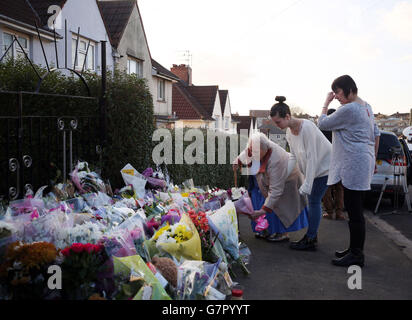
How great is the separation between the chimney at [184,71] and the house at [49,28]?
2291cm

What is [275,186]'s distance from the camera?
5.25 m

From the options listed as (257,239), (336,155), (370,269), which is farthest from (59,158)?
(370,269)

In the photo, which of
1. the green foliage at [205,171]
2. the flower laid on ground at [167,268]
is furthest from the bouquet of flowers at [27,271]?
the green foliage at [205,171]

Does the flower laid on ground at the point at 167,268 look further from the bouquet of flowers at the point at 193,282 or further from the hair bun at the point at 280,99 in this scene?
the hair bun at the point at 280,99

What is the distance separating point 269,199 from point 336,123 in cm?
130

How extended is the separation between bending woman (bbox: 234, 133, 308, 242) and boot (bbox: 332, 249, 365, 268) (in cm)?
104

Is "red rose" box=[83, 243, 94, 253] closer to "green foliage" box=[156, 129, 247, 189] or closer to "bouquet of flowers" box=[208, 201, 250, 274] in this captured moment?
"bouquet of flowers" box=[208, 201, 250, 274]

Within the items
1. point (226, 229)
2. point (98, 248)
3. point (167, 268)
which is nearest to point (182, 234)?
point (167, 268)

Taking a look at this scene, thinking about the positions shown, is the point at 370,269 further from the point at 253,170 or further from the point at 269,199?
the point at 253,170

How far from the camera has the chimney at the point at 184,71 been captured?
4059 centimetres

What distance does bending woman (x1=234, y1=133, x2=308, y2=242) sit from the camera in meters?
5.28

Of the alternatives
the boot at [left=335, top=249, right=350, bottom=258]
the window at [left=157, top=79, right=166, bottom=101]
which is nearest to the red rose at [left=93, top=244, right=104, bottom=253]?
the boot at [left=335, top=249, right=350, bottom=258]

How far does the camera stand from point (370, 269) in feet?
15.0

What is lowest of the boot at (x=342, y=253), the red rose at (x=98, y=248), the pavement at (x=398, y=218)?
the pavement at (x=398, y=218)
